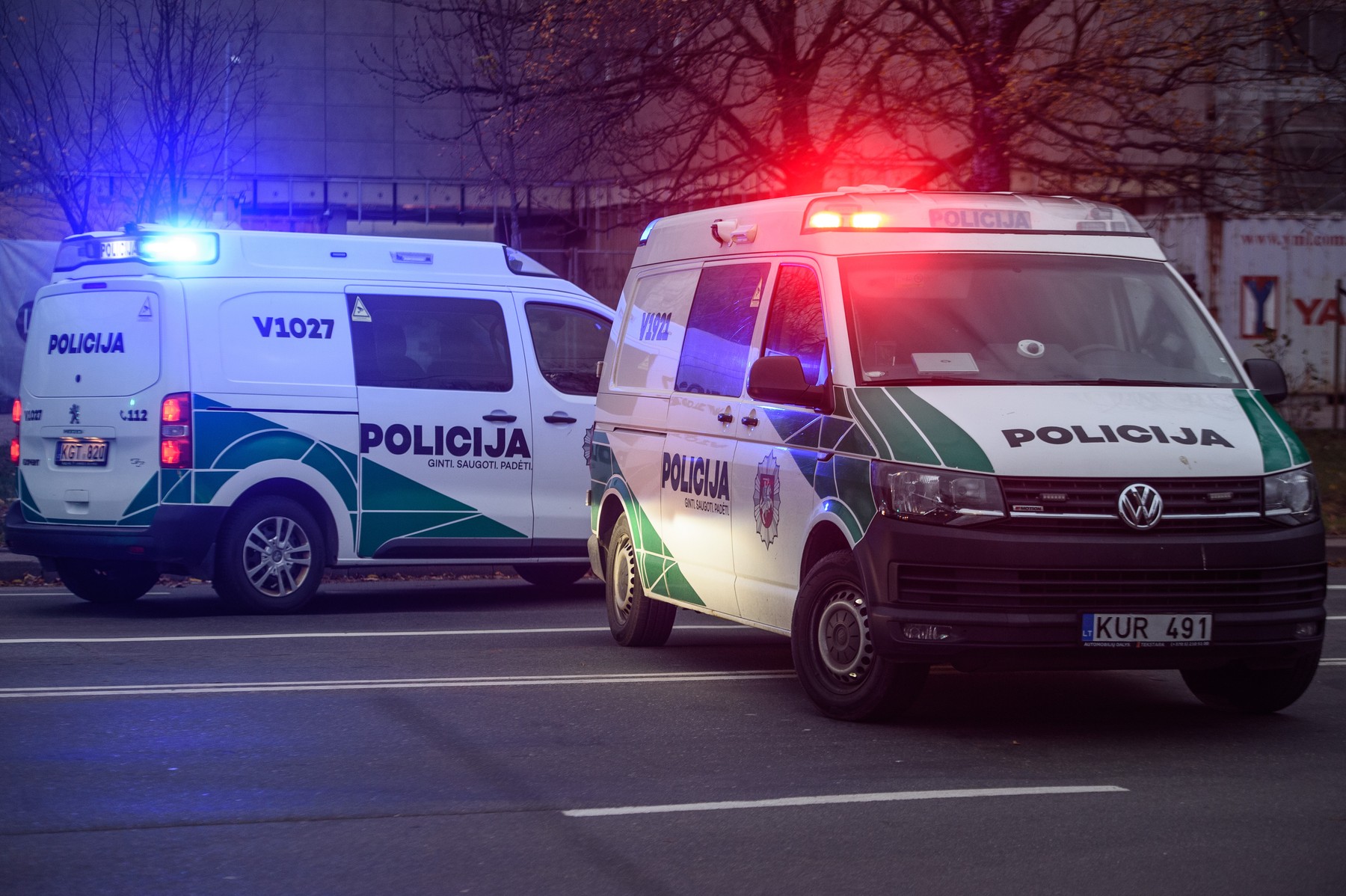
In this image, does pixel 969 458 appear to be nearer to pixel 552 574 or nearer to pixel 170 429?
pixel 170 429

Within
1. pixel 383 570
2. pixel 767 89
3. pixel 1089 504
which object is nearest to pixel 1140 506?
pixel 1089 504

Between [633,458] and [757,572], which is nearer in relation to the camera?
[757,572]

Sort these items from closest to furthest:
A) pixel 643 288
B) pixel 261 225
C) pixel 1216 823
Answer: pixel 1216 823 → pixel 643 288 → pixel 261 225

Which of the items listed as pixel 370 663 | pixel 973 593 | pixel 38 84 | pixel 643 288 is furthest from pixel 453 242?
pixel 38 84

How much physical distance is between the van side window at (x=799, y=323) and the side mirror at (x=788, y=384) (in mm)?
100

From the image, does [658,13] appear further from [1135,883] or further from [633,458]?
[1135,883]

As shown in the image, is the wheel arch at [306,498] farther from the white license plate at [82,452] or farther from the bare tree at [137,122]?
the bare tree at [137,122]

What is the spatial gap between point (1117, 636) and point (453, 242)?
21.0 feet

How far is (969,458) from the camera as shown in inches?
263

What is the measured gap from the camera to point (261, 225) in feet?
120

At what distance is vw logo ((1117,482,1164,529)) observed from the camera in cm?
664

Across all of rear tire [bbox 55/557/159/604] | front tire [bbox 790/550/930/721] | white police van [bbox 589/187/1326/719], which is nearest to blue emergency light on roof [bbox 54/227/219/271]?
rear tire [bbox 55/557/159/604]

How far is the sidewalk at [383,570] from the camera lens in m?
12.9

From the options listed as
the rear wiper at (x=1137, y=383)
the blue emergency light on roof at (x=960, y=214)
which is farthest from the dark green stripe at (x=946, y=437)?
the blue emergency light on roof at (x=960, y=214)
